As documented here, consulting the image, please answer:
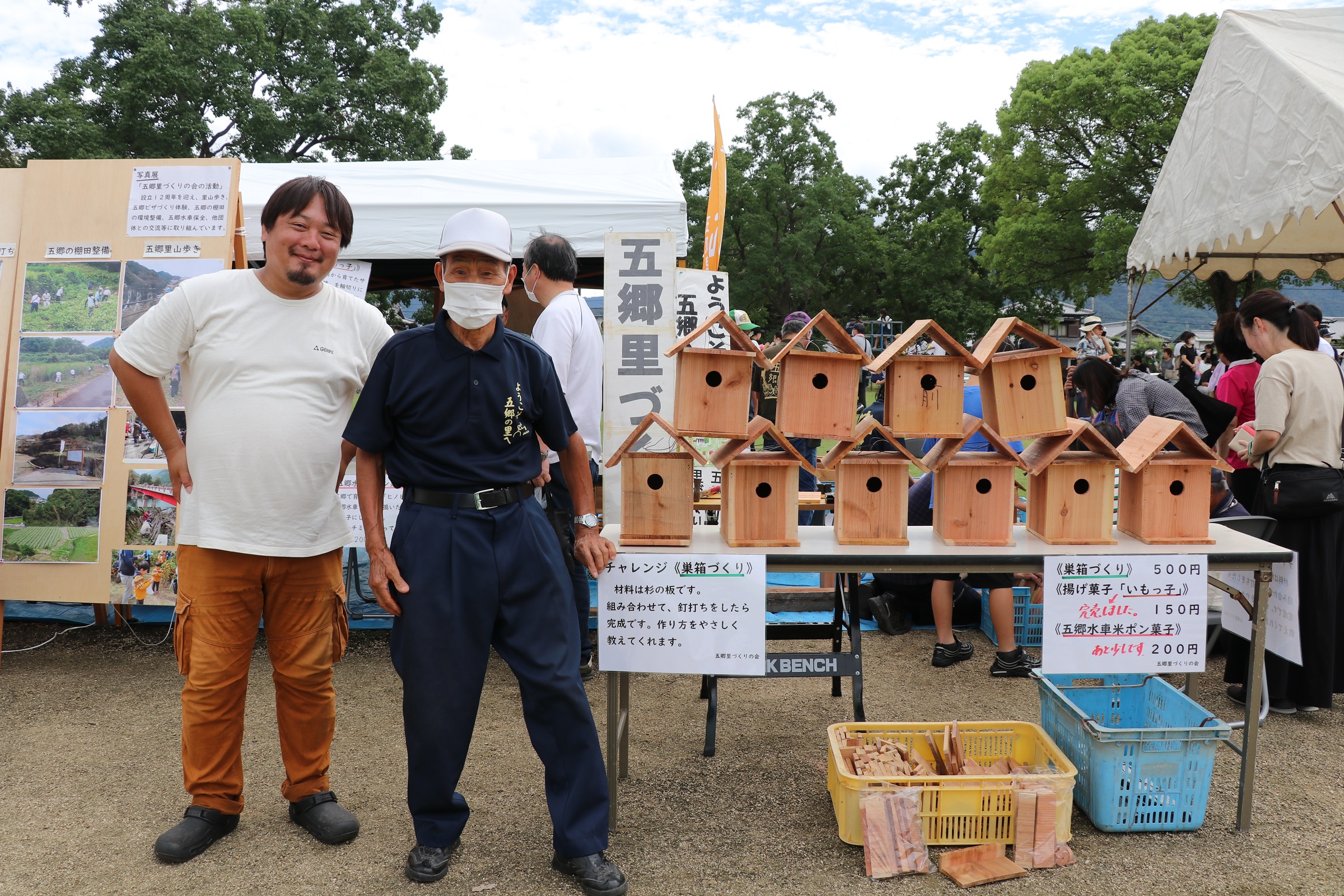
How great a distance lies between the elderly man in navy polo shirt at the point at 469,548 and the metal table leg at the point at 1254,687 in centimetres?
222

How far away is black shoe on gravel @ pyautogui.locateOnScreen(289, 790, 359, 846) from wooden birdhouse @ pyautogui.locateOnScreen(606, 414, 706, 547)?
1.39 metres

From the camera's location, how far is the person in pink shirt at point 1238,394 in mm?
5410

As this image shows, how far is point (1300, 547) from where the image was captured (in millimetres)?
4223

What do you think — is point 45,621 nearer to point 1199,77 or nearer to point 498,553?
point 498,553

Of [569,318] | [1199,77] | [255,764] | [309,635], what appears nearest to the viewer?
[309,635]

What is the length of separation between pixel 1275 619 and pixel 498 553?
2898mm

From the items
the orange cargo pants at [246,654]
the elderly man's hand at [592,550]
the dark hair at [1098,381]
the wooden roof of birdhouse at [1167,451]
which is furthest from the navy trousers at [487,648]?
the dark hair at [1098,381]

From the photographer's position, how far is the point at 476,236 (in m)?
2.60

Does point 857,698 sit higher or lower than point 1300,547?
lower

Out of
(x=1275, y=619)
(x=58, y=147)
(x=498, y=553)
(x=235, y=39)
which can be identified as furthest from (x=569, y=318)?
(x=235, y=39)

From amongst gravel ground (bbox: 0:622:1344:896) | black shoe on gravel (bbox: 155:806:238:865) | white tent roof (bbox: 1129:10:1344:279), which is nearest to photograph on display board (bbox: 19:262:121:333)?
gravel ground (bbox: 0:622:1344:896)

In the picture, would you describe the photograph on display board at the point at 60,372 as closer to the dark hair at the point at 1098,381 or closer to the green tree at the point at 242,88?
the dark hair at the point at 1098,381

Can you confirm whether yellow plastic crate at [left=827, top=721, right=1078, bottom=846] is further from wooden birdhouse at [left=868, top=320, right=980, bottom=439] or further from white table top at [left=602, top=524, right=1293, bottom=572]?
wooden birdhouse at [left=868, top=320, right=980, bottom=439]

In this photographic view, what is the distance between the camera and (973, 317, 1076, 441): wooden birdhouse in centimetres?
317
